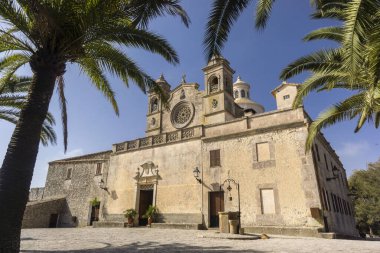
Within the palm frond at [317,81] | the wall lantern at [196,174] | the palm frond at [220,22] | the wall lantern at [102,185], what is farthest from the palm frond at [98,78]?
the wall lantern at [102,185]

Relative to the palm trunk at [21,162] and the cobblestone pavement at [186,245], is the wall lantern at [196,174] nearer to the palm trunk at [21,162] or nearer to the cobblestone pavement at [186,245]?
the cobblestone pavement at [186,245]

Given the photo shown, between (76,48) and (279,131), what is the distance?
12561mm

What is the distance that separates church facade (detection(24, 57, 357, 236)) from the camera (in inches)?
567

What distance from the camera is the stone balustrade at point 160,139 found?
19.2 metres

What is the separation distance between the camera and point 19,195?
485 cm

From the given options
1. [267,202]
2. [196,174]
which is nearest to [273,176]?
[267,202]

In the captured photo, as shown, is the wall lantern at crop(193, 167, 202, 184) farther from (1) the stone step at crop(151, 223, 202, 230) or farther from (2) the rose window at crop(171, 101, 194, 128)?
(2) the rose window at crop(171, 101, 194, 128)

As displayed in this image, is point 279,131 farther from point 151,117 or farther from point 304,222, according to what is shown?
point 151,117

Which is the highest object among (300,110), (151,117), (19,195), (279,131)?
(151,117)

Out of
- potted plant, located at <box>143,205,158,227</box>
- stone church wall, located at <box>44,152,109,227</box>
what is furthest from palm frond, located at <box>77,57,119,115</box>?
stone church wall, located at <box>44,152,109,227</box>

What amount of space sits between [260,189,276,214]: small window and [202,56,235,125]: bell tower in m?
8.93

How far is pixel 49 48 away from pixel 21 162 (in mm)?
2677

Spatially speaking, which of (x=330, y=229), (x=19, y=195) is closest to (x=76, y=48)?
(x=19, y=195)

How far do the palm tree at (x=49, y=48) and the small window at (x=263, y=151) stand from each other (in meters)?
9.93
